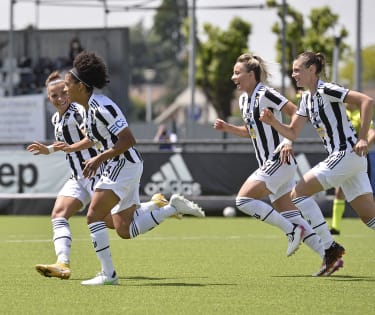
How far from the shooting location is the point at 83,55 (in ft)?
36.7

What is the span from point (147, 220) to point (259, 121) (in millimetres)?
1586

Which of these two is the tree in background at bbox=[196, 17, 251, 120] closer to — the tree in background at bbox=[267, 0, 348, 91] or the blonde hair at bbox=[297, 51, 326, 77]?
the tree in background at bbox=[267, 0, 348, 91]

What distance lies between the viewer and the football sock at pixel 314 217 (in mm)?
12203

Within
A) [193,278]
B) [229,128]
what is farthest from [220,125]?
[193,278]

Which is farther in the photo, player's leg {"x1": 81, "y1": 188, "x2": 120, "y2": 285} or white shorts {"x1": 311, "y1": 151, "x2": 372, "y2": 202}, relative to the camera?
white shorts {"x1": 311, "y1": 151, "x2": 372, "y2": 202}

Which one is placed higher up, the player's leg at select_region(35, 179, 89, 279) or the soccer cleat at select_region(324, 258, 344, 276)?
the player's leg at select_region(35, 179, 89, 279)

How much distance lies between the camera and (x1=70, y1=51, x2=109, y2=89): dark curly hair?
11102 millimetres

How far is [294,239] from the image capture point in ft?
40.3

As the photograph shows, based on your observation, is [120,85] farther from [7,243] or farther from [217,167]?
[7,243]

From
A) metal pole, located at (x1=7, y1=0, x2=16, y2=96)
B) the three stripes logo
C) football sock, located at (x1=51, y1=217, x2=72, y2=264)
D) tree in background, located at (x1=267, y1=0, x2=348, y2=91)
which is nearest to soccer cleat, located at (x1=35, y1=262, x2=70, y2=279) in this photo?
football sock, located at (x1=51, y1=217, x2=72, y2=264)

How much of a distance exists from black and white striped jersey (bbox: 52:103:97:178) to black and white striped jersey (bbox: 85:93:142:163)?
3.99 feet

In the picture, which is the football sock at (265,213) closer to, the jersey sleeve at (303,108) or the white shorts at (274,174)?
the white shorts at (274,174)

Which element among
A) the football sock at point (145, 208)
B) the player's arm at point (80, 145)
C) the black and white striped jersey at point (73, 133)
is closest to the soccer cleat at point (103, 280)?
the football sock at point (145, 208)

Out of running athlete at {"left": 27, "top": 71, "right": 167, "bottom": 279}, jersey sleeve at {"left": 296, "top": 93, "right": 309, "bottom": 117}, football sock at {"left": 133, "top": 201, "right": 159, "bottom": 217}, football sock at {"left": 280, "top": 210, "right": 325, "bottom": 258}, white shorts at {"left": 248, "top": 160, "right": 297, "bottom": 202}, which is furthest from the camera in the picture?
white shorts at {"left": 248, "top": 160, "right": 297, "bottom": 202}
